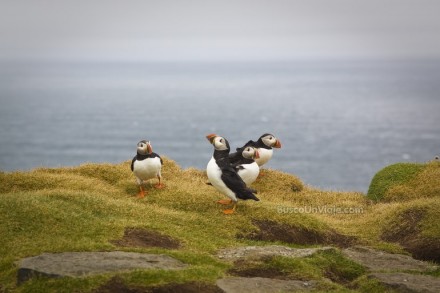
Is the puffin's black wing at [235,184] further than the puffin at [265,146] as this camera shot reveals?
No

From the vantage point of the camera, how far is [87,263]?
13414 mm

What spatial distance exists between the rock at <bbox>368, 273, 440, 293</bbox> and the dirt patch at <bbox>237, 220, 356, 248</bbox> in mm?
4525

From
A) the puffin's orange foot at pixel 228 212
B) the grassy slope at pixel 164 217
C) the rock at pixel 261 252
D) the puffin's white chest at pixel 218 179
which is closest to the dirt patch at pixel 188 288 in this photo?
the grassy slope at pixel 164 217

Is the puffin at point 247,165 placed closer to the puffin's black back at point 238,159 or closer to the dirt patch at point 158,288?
the puffin's black back at point 238,159

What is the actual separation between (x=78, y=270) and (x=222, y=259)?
3.86m

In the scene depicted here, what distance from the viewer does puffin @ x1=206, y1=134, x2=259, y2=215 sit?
63.3 ft

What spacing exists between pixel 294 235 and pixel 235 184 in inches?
86.7

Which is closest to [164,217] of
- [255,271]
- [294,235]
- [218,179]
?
[218,179]

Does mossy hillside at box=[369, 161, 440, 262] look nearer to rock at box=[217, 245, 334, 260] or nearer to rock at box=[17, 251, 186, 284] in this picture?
rock at box=[217, 245, 334, 260]

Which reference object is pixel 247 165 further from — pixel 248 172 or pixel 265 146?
pixel 265 146

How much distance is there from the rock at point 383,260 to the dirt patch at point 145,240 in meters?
4.45

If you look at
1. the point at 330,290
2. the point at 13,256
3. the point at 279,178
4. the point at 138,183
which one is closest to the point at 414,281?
the point at 330,290

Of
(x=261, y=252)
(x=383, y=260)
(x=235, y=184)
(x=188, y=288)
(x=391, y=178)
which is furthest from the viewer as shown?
(x=391, y=178)

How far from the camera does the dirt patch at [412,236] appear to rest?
18031 millimetres
